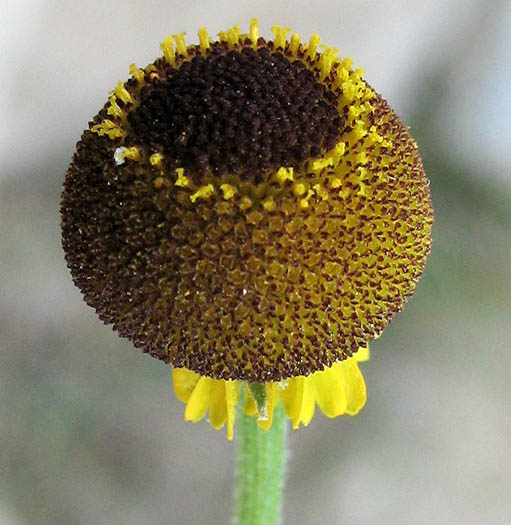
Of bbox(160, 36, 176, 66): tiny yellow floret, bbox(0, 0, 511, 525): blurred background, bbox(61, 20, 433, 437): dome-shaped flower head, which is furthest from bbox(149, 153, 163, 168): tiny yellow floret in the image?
bbox(0, 0, 511, 525): blurred background

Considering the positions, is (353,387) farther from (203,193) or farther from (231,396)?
(203,193)

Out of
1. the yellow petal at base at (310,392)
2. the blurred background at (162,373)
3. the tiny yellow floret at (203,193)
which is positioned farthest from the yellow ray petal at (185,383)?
the blurred background at (162,373)

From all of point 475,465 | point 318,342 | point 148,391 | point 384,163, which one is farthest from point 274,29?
point 475,465

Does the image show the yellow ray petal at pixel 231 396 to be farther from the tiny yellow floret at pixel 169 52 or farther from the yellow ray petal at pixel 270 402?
the tiny yellow floret at pixel 169 52

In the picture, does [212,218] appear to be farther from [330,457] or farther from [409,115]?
[409,115]

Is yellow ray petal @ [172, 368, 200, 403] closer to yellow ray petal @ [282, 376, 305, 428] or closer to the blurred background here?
yellow ray petal @ [282, 376, 305, 428]
